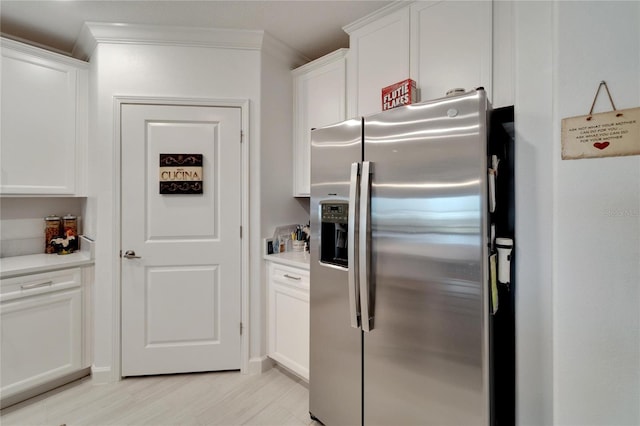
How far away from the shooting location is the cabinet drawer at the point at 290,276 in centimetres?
205

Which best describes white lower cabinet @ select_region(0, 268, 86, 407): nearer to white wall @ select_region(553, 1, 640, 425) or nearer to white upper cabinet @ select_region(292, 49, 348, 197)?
white upper cabinet @ select_region(292, 49, 348, 197)

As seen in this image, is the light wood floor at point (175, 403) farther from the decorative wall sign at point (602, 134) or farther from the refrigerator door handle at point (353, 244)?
the decorative wall sign at point (602, 134)

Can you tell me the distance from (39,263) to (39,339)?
1.68 ft

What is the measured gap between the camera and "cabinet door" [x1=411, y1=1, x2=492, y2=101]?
1529mm

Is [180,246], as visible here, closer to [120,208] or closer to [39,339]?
[120,208]

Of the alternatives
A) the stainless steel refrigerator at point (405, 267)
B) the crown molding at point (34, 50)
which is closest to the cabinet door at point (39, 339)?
the crown molding at point (34, 50)

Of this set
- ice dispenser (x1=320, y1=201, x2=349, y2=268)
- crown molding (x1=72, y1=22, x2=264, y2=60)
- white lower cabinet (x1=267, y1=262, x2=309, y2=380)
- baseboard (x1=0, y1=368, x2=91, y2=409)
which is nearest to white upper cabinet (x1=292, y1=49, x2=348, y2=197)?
crown molding (x1=72, y1=22, x2=264, y2=60)

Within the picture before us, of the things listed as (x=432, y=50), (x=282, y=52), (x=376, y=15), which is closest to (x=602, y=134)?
(x=432, y=50)

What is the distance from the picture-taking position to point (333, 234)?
5.37 ft

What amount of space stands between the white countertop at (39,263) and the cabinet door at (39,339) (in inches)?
7.2

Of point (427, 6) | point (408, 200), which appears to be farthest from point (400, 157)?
point (427, 6)

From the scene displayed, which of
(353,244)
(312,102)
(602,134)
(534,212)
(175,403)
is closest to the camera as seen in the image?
(602,134)

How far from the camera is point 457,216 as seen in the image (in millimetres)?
1143

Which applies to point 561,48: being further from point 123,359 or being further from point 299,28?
point 123,359
